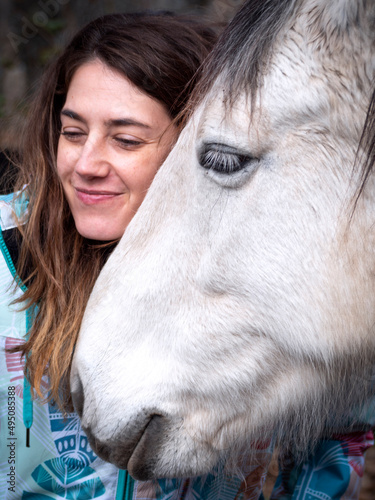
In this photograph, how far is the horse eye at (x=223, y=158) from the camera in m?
1.13

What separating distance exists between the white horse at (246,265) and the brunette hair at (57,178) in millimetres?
250

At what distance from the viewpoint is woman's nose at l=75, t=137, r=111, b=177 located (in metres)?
1.50

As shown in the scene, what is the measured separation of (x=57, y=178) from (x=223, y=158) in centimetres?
87

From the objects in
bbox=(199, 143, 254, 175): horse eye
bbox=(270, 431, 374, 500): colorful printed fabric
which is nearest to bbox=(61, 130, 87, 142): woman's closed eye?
bbox=(199, 143, 254, 175): horse eye

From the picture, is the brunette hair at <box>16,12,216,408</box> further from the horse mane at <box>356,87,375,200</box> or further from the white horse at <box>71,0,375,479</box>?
the horse mane at <box>356,87,375,200</box>

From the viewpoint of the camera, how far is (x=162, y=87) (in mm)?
1570

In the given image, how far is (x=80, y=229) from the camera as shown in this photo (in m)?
1.63

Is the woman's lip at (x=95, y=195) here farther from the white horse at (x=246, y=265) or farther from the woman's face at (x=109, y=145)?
the white horse at (x=246, y=265)

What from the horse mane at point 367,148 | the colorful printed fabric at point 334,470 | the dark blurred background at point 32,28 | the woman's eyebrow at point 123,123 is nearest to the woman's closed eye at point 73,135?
the woman's eyebrow at point 123,123

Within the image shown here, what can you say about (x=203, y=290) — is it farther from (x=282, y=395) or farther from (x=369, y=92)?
(x=369, y=92)

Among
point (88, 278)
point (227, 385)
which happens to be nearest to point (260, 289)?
point (227, 385)

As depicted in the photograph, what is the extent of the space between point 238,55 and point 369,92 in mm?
336

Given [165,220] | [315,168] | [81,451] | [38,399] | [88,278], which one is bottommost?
[81,451]

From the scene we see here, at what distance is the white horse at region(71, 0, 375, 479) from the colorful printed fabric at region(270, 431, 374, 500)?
1.75 ft
